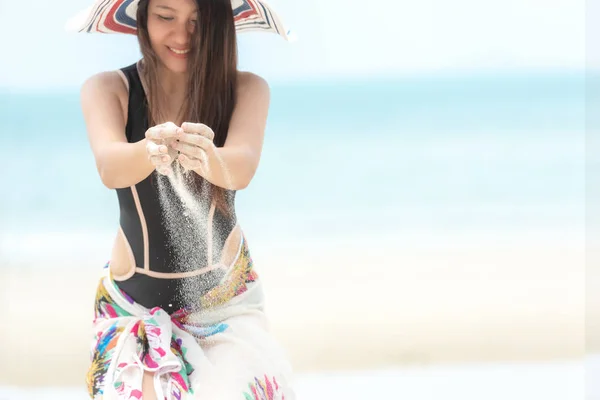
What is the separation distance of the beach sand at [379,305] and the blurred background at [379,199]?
0.04ft

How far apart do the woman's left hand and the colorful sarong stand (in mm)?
379

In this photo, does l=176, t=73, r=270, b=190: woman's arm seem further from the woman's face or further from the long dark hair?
the woman's face

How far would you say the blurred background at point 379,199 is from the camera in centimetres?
347

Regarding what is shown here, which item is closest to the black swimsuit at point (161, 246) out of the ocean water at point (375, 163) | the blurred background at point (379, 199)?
the blurred background at point (379, 199)

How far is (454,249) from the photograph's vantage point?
15.9ft

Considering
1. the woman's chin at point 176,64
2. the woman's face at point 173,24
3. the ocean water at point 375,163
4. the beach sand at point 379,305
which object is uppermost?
the woman's face at point 173,24

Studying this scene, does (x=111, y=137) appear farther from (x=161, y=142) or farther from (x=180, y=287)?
(x=180, y=287)

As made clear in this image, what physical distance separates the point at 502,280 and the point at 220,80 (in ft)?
8.21

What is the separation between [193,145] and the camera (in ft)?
6.04

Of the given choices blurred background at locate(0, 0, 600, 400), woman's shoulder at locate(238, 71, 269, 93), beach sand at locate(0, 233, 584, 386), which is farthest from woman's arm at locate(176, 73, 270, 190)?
beach sand at locate(0, 233, 584, 386)

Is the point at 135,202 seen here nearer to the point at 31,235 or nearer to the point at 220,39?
the point at 220,39

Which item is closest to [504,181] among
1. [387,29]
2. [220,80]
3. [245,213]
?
[245,213]

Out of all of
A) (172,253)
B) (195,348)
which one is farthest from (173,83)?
(195,348)

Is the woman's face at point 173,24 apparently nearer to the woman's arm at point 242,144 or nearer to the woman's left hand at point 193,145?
the woman's arm at point 242,144
